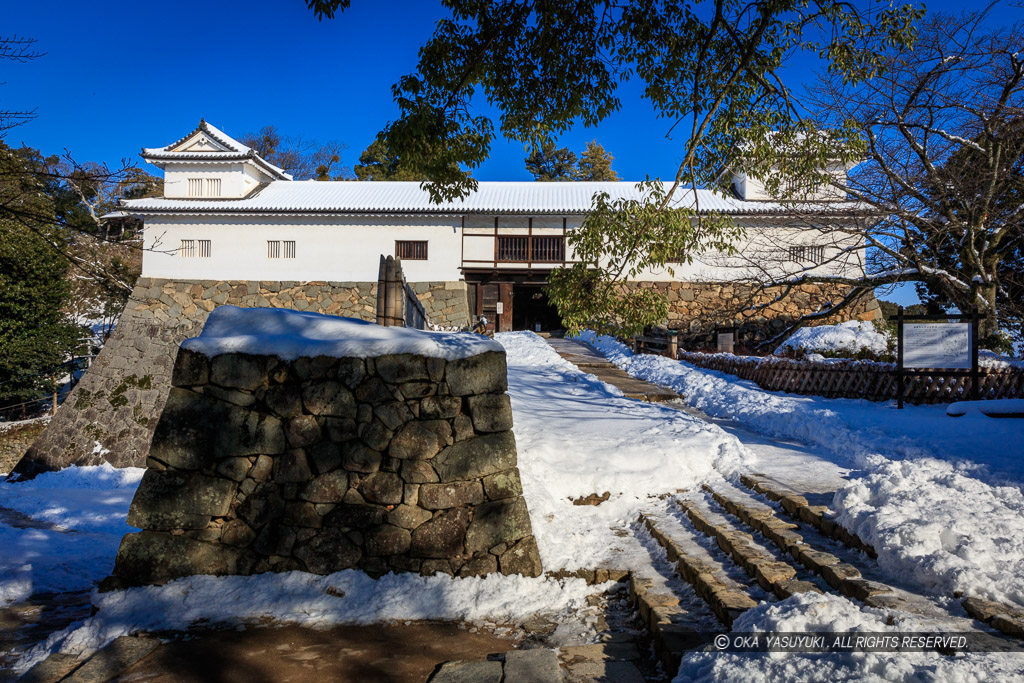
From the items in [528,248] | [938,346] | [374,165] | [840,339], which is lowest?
[840,339]

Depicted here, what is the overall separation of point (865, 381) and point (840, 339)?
14.9 ft

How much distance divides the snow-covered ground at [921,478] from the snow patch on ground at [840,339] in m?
4.03

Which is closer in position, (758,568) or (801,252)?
(758,568)

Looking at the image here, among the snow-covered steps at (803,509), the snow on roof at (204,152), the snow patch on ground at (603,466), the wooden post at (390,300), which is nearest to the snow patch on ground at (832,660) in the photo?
the snow-covered steps at (803,509)

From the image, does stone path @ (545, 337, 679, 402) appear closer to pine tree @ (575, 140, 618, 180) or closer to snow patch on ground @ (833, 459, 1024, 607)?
snow patch on ground @ (833, 459, 1024, 607)

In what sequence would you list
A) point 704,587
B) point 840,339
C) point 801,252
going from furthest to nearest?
point 801,252
point 840,339
point 704,587

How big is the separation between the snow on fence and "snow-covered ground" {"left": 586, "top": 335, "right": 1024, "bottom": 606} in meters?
0.40

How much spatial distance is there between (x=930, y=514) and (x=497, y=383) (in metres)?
2.75

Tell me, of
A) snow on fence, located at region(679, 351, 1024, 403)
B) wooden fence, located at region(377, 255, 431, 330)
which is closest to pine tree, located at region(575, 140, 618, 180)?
snow on fence, located at region(679, 351, 1024, 403)

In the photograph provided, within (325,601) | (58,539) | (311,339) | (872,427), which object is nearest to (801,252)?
(872,427)

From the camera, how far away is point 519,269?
2356 centimetres

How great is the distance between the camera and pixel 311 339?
13.5 ft

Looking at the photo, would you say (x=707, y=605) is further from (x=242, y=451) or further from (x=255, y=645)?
(x=242, y=451)

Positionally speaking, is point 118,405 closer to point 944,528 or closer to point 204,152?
point 944,528
